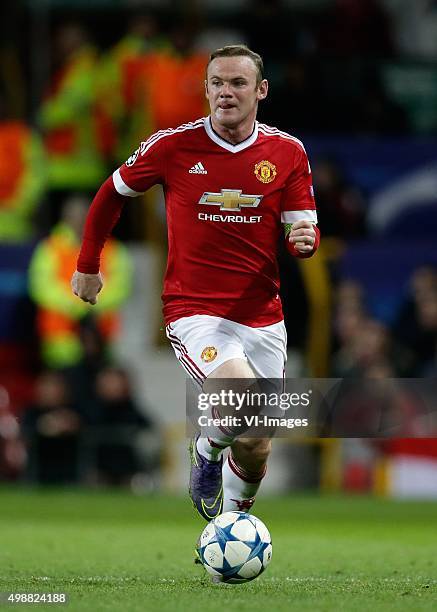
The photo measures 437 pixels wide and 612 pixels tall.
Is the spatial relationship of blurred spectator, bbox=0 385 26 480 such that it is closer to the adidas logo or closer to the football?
the adidas logo

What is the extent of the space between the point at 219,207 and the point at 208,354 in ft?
2.27

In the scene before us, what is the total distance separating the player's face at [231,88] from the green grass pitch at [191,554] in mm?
2088

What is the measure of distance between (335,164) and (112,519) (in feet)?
16.1

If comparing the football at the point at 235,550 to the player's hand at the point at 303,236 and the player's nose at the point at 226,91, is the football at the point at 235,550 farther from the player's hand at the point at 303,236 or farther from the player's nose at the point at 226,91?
the player's nose at the point at 226,91

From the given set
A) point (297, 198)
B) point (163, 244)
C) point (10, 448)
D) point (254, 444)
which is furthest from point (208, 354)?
point (163, 244)

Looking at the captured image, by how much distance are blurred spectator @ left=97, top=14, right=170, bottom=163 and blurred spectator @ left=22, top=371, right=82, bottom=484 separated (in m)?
2.65

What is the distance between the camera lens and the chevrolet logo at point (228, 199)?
7.48 meters

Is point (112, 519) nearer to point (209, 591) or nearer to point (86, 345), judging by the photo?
point (86, 345)

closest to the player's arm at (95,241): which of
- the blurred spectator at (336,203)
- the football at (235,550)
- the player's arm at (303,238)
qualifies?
the player's arm at (303,238)

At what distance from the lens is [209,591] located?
6.81 meters

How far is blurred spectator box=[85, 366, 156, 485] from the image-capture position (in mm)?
13945

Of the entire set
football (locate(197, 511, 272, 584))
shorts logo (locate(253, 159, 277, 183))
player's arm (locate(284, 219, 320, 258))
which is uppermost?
shorts logo (locate(253, 159, 277, 183))

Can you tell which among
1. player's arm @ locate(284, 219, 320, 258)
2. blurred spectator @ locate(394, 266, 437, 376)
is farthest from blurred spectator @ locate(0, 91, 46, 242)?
player's arm @ locate(284, 219, 320, 258)

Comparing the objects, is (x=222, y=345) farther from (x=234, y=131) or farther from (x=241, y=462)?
(x=234, y=131)
